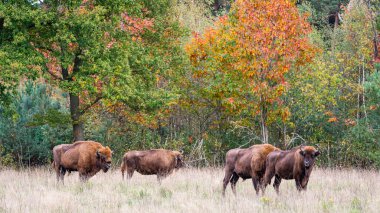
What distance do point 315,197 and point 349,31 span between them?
20.6m

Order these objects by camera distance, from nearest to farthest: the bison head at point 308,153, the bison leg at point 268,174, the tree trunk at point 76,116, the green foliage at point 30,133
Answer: the bison head at point 308,153, the bison leg at point 268,174, the tree trunk at point 76,116, the green foliage at point 30,133

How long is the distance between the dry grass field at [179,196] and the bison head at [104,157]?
20.4 inches

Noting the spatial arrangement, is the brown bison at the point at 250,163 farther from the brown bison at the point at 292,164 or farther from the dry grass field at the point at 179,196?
the dry grass field at the point at 179,196

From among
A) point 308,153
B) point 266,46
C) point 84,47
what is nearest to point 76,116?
point 84,47

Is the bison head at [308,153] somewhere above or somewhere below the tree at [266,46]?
below

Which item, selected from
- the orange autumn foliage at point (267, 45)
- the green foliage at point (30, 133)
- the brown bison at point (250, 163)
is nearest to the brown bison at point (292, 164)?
the brown bison at point (250, 163)

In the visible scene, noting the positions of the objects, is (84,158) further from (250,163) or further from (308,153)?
(308,153)

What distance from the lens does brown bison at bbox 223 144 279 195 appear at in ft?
43.5

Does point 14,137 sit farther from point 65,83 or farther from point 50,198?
point 50,198

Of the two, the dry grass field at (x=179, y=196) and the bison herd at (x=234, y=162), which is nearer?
Result: the dry grass field at (x=179, y=196)

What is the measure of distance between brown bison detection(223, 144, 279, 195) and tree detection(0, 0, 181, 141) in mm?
6344

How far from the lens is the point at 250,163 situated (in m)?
13.4

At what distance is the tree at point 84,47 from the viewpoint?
18.1 m

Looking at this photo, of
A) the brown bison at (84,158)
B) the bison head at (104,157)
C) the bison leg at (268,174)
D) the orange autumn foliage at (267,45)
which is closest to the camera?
the bison leg at (268,174)
